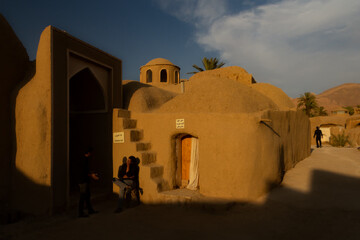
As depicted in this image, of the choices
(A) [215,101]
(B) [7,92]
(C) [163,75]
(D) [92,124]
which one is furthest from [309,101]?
(B) [7,92]

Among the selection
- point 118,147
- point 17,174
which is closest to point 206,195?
point 118,147

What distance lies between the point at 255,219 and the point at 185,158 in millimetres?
3315

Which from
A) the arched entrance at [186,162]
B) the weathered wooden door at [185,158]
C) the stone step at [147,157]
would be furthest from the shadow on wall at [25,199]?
the weathered wooden door at [185,158]

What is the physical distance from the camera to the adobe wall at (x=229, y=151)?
6.88m

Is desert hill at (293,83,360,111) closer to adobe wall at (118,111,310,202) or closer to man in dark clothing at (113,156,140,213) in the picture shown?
adobe wall at (118,111,310,202)

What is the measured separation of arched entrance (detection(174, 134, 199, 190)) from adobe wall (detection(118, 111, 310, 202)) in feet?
0.89

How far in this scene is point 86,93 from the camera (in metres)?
9.52

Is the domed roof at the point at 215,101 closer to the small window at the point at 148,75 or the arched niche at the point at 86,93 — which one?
the arched niche at the point at 86,93

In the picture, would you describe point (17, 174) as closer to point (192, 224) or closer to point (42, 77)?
point (42, 77)

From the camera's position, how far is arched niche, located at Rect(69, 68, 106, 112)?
30.1 ft

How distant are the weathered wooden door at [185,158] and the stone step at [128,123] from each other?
1978 mm

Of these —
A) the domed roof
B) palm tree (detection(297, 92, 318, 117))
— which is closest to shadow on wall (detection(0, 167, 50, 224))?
the domed roof

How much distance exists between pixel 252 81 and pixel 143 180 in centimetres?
1457

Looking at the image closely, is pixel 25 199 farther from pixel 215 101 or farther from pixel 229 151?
pixel 215 101
